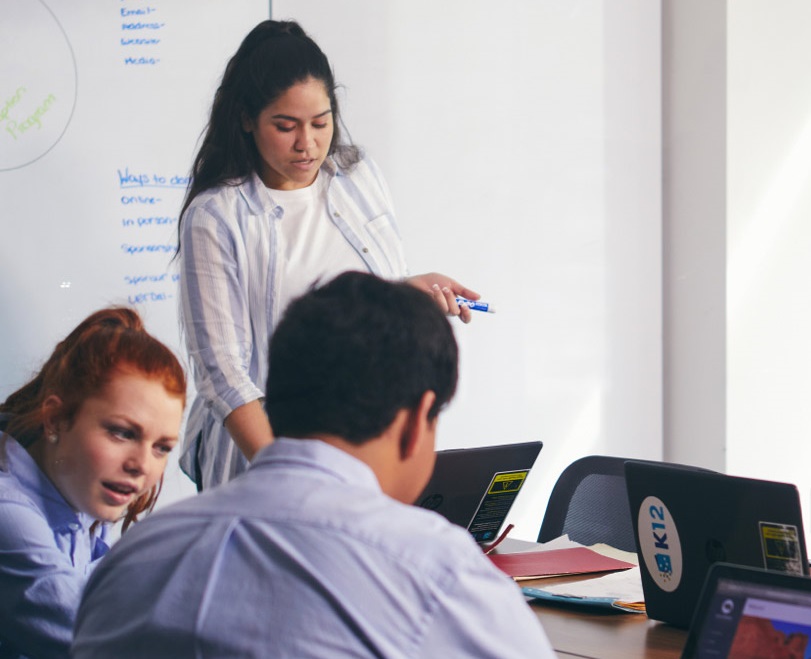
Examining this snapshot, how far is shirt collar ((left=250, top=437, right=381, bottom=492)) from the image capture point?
100cm

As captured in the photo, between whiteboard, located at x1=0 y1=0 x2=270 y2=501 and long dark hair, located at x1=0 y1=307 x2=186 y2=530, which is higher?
whiteboard, located at x1=0 y1=0 x2=270 y2=501

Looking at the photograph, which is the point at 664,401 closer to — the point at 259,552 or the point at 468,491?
the point at 468,491

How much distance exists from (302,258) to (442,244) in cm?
125

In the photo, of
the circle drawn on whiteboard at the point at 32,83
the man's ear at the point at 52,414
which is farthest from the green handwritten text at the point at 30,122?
the man's ear at the point at 52,414

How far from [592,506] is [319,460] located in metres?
1.63

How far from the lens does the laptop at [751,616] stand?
1276 mm

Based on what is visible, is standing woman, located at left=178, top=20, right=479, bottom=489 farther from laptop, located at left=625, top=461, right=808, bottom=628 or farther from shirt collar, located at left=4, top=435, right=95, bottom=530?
laptop, located at left=625, top=461, right=808, bottom=628

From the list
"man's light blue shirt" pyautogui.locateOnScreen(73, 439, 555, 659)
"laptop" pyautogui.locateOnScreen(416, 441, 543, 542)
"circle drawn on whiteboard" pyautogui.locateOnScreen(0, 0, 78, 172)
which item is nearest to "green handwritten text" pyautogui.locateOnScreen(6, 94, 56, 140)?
"circle drawn on whiteboard" pyautogui.locateOnScreen(0, 0, 78, 172)

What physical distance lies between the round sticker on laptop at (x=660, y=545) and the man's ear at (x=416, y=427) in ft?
2.36

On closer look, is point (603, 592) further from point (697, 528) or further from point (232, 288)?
point (232, 288)

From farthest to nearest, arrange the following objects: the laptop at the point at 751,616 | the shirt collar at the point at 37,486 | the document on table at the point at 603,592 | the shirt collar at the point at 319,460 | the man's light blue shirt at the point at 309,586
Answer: the document on table at the point at 603,592 → the shirt collar at the point at 37,486 → the laptop at the point at 751,616 → the shirt collar at the point at 319,460 → the man's light blue shirt at the point at 309,586

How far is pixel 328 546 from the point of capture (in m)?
0.90

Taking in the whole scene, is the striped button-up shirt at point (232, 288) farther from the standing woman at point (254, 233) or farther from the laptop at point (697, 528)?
the laptop at point (697, 528)

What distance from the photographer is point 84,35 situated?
103 inches
